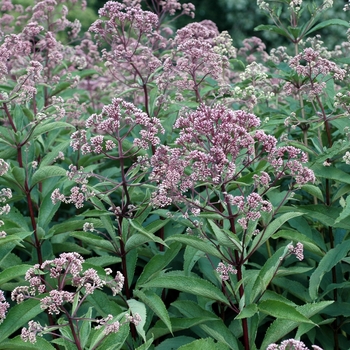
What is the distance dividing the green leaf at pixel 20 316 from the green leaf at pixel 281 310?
112cm

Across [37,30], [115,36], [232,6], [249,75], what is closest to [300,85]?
[249,75]

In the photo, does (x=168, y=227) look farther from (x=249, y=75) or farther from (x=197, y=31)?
(x=197, y=31)

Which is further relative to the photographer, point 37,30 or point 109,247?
point 37,30

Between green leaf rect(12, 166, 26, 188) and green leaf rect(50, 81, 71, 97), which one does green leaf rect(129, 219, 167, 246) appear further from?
green leaf rect(50, 81, 71, 97)

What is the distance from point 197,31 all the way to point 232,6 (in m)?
26.5

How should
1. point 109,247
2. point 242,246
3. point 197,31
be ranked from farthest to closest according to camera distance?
point 197,31 < point 109,247 < point 242,246

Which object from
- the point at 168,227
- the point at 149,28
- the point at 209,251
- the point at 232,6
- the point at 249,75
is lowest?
the point at 232,6

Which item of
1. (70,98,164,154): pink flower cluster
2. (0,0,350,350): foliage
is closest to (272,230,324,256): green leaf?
(0,0,350,350): foliage

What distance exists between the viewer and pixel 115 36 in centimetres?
456

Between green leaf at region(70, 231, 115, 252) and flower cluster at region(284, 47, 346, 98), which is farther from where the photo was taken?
flower cluster at region(284, 47, 346, 98)

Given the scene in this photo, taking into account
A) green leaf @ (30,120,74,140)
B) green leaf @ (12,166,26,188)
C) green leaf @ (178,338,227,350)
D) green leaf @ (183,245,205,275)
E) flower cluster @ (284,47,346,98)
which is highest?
flower cluster @ (284,47,346,98)

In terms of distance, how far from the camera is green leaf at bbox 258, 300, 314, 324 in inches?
118

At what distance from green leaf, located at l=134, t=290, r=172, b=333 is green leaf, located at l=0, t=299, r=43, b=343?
531 millimetres

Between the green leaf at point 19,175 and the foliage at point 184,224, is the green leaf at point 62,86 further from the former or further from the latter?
the green leaf at point 19,175
